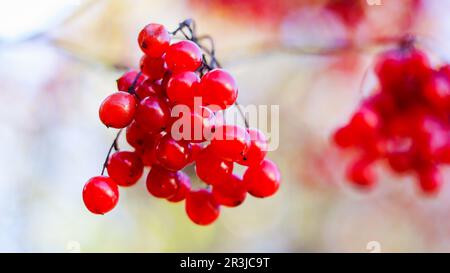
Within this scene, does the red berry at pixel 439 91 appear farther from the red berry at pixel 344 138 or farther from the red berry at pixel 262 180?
the red berry at pixel 262 180

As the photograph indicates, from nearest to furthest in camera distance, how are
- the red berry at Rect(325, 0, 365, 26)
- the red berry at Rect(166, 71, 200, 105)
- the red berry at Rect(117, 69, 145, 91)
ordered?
the red berry at Rect(166, 71, 200, 105)
the red berry at Rect(117, 69, 145, 91)
the red berry at Rect(325, 0, 365, 26)

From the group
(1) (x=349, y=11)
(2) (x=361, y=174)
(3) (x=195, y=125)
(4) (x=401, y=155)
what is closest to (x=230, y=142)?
(3) (x=195, y=125)

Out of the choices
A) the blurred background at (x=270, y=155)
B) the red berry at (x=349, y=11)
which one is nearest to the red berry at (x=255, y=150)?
the blurred background at (x=270, y=155)

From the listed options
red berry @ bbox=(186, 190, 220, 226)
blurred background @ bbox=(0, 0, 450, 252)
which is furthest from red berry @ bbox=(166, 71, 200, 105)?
blurred background @ bbox=(0, 0, 450, 252)

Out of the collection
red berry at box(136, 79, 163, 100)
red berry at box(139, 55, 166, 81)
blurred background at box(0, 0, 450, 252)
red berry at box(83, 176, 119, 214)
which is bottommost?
red berry at box(83, 176, 119, 214)

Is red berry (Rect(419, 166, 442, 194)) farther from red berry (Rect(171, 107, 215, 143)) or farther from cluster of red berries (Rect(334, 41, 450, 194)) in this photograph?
red berry (Rect(171, 107, 215, 143))

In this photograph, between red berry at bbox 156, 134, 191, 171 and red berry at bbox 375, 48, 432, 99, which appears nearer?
red berry at bbox 156, 134, 191, 171
